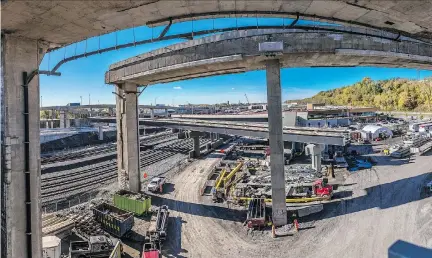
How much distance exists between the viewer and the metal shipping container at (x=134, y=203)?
1739 centimetres

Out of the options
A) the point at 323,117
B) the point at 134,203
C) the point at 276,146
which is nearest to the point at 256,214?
the point at 276,146

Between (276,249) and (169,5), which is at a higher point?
(169,5)

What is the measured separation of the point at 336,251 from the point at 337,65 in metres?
12.4

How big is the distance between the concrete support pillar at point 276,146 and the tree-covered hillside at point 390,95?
319 feet

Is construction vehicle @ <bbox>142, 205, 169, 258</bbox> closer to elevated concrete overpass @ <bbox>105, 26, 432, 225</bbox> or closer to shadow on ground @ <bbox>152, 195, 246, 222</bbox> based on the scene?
shadow on ground @ <bbox>152, 195, 246, 222</bbox>

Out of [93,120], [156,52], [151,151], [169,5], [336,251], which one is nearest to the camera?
[169,5]

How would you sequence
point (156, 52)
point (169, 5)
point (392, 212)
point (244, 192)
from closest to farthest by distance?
point (169, 5), point (392, 212), point (156, 52), point (244, 192)

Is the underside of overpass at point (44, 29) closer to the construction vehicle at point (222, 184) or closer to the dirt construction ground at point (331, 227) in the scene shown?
the dirt construction ground at point (331, 227)

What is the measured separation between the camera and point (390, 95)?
105938 mm

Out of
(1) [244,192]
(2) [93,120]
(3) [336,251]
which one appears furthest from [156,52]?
(2) [93,120]

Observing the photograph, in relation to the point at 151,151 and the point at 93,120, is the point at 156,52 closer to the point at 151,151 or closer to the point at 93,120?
the point at 151,151

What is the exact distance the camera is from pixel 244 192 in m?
20.7

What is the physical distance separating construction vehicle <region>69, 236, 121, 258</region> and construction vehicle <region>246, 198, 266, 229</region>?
308 inches

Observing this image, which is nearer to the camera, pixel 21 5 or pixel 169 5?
pixel 21 5
